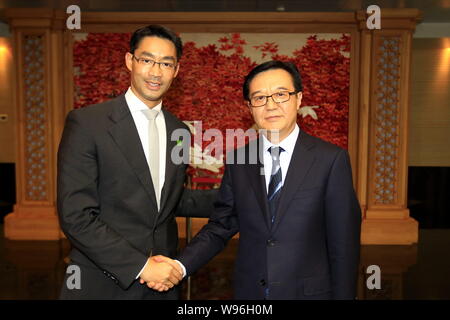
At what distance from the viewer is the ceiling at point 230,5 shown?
4922 millimetres

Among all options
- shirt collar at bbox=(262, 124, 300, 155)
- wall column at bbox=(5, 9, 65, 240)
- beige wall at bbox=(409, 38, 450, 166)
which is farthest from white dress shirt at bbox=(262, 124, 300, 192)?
beige wall at bbox=(409, 38, 450, 166)

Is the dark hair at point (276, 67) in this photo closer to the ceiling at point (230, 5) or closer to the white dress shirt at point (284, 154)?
the white dress shirt at point (284, 154)

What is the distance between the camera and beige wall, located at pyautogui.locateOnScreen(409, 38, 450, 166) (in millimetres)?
6328

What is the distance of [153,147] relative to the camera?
1.80 meters

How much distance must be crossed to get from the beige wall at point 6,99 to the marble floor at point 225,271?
1.85 m

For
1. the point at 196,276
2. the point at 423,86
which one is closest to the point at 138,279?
the point at 196,276

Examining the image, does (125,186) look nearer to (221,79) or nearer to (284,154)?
(284,154)

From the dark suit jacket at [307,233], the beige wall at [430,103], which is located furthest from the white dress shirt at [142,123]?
the beige wall at [430,103]

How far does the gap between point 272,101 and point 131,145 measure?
0.59 metres

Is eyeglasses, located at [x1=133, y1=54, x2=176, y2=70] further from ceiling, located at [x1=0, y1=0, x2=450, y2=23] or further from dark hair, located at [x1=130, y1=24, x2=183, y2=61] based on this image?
ceiling, located at [x1=0, y1=0, x2=450, y2=23]

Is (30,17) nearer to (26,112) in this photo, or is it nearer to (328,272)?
(26,112)

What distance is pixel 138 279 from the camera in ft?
5.74

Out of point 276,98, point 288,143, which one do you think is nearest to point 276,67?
point 276,98
